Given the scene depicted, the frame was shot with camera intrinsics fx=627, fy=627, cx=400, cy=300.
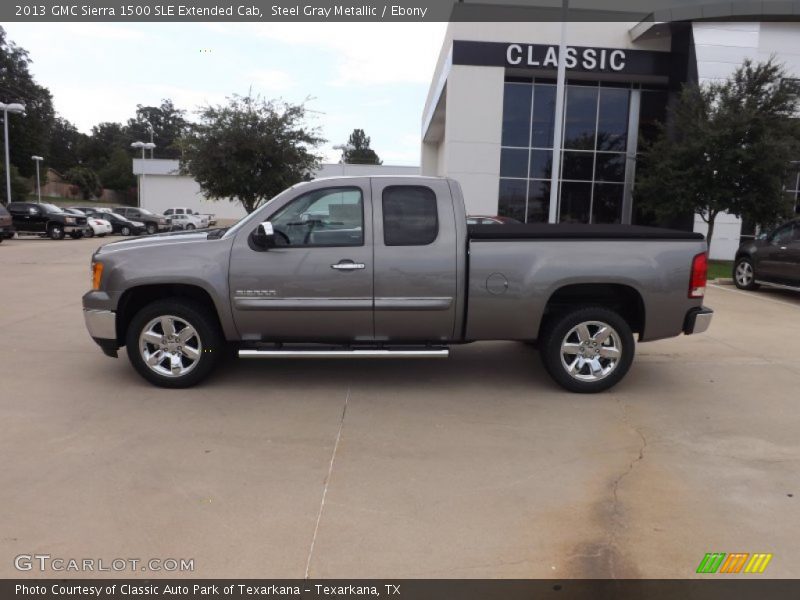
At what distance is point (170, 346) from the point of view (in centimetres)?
568

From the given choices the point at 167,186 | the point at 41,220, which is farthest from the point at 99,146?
the point at 41,220

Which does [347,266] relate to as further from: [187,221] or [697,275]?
[187,221]

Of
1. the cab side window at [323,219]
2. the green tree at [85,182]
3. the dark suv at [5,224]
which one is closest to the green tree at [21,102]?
the green tree at [85,182]

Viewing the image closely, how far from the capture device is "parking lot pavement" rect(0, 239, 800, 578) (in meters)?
3.22

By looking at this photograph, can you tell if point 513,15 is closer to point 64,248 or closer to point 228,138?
point 228,138

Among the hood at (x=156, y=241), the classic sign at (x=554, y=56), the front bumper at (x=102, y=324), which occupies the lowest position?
the front bumper at (x=102, y=324)

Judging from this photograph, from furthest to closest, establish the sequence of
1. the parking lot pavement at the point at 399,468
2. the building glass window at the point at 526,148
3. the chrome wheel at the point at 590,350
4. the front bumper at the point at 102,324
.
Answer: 1. the building glass window at the point at 526,148
2. the chrome wheel at the point at 590,350
3. the front bumper at the point at 102,324
4. the parking lot pavement at the point at 399,468

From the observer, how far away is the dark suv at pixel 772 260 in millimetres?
12023

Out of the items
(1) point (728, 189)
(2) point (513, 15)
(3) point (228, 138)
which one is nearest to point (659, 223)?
(1) point (728, 189)

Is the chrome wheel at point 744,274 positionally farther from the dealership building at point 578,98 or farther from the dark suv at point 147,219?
the dark suv at point 147,219

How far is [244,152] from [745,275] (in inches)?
738

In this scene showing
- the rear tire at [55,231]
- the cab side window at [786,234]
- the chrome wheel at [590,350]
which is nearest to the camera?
the chrome wheel at [590,350]

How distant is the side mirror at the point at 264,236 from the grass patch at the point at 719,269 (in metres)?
14.2
